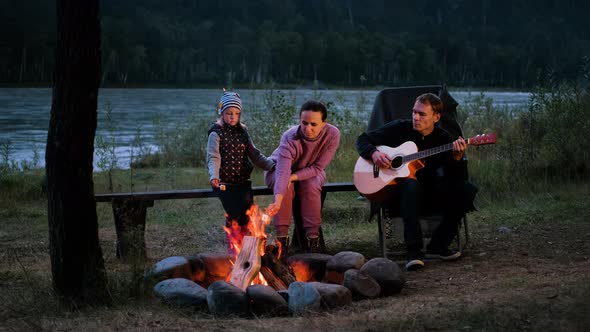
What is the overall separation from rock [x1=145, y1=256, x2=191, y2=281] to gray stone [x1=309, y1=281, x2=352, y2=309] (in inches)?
43.9

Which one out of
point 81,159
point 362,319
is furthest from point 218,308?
point 81,159

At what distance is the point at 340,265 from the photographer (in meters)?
5.56

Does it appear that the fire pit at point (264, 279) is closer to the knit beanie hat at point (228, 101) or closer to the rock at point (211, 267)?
the rock at point (211, 267)

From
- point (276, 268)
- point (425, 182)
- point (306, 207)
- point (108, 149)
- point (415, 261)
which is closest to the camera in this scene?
point (276, 268)

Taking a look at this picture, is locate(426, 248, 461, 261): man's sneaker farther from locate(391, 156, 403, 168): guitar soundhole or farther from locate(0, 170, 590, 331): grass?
locate(391, 156, 403, 168): guitar soundhole

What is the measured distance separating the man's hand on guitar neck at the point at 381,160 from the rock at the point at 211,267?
1515mm

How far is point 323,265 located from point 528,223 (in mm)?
3148

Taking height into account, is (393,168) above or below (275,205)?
above

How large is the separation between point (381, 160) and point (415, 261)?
3.00ft

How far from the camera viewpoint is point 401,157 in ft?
20.5

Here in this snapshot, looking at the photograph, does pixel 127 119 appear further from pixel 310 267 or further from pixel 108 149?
pixel 310 267

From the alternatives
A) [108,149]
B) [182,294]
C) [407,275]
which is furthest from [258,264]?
[108,149]

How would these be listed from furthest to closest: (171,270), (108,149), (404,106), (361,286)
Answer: (108,149) → (404,106) → (171,270) → (361,286)

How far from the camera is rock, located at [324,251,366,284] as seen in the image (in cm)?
552
